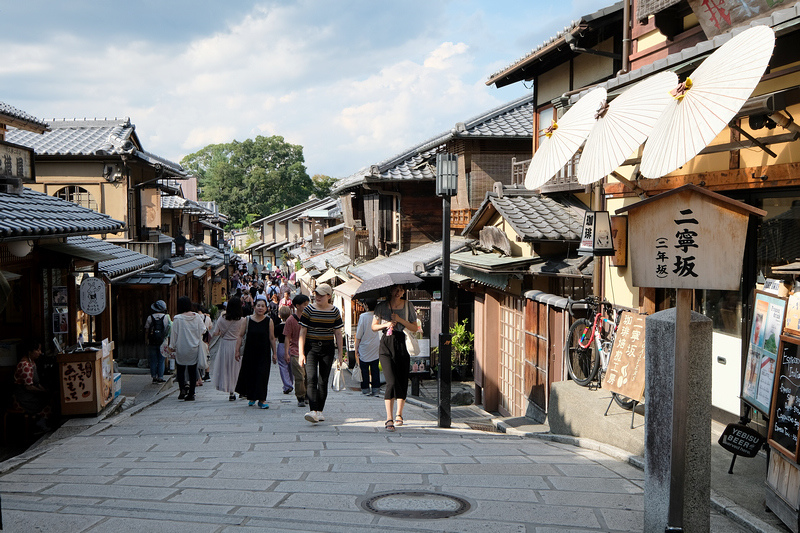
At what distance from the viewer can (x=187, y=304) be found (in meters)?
14.2

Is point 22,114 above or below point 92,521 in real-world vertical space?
above

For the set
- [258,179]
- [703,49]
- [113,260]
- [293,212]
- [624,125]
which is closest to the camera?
[703,49]

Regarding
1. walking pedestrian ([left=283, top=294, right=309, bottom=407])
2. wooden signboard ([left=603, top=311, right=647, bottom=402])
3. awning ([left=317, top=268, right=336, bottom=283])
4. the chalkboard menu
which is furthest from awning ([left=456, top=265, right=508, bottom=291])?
awning ([left=317, top=268, right=336, bottom=283])

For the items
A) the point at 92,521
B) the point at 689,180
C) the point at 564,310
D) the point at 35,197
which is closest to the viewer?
the point at 92,521

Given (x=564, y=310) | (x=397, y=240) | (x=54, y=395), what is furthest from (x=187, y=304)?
(x=397, y=240)

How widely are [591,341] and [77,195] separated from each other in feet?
62.6

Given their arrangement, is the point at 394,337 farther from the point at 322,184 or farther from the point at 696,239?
the point at 322,184

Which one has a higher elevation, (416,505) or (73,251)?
(73,251)

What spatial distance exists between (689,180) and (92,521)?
302 inches

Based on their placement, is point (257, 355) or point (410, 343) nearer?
point (410, 343)

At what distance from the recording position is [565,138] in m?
8.27

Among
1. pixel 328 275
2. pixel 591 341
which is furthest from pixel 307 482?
pixel 328 275

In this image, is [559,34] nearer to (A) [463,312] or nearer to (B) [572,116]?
(B) [572,116]

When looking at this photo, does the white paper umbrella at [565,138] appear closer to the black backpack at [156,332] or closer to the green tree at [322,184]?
the black backpack at [156,332]
